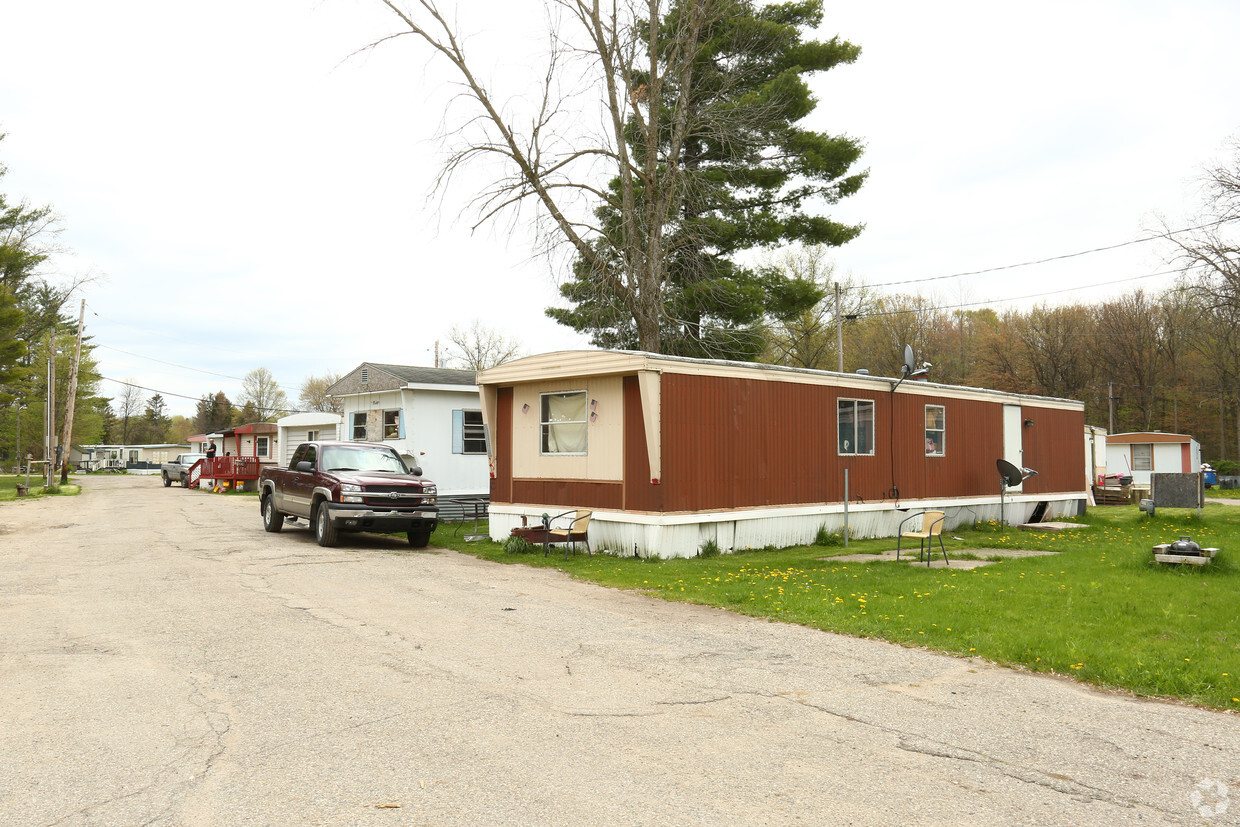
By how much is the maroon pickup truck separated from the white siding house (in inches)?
208

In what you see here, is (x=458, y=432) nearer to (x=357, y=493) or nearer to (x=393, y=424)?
(x=393, y=424)

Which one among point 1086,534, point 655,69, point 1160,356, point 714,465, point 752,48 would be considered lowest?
point 1086,534

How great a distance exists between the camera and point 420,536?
14.6 metres

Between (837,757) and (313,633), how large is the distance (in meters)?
4.69

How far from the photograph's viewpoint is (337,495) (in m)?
14.0

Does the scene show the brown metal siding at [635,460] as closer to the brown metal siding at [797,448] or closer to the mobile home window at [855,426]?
the brown metal siding at [797,448]

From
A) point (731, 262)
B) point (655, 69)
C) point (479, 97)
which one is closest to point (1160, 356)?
point (731, 262)

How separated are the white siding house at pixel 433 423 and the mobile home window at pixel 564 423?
6967mm

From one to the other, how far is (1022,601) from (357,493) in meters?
9.94

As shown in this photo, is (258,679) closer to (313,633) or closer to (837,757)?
(313,633)

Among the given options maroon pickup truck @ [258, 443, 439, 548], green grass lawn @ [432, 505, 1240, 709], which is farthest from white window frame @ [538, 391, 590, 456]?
maroon pickup truck @ [258, 443, 439, 548]

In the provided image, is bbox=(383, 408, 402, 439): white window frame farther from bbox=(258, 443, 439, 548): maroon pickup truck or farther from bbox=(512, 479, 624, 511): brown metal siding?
bbox=(512, 479, 624, 511): brown metal siding

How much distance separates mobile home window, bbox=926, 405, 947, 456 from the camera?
17203mm

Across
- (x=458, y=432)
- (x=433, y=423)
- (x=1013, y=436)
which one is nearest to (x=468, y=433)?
(x=458, y=432)
